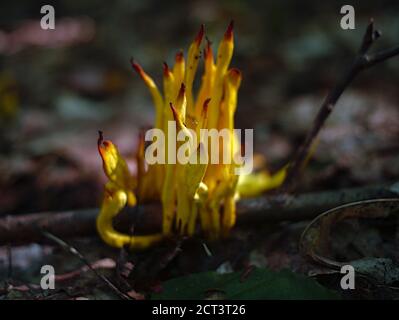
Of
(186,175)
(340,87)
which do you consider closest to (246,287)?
(186,175)

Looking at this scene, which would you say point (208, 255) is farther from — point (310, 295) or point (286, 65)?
point (286, 65)

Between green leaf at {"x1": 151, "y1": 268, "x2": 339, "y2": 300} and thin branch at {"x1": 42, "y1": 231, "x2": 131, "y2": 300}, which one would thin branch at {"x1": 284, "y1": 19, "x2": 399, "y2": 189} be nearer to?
green leaf at {"x1": 151, "y1": 268, "x2": 339, "y2": 300}

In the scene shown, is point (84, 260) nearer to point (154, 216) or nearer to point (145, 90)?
point (154, 216)

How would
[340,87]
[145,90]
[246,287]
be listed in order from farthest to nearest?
[145,90]
[340,87]
[246,287]

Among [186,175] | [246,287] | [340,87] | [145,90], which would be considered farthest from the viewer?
[145,90]

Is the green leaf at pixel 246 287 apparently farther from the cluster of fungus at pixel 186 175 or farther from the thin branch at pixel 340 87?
the thin branch at pixel 340 87

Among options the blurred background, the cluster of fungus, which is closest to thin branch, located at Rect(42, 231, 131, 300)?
the cluster of fungus

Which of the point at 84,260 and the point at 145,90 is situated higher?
the point at 145,90
